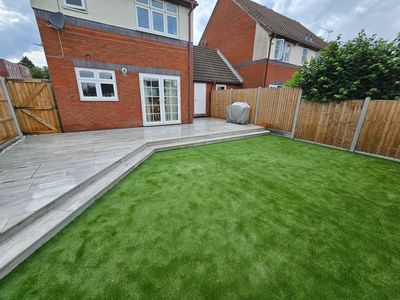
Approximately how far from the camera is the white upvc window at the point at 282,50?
1048 cm

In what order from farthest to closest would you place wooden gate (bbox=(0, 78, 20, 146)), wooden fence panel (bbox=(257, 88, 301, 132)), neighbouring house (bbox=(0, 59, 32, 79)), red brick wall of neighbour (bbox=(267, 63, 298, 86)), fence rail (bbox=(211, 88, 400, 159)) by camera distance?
neighbouring house (bbox=(0, 59, 32, 79)) < red brick wall of neighbour (bbox=(267, 63, 298, 86)) < wooden fence panel (bbox=(257, 88, 301, 132)) < fence rail (bbox=(211, 88, 400, 159)) < wooden gate (bbox=(0, 78, 20, 146))

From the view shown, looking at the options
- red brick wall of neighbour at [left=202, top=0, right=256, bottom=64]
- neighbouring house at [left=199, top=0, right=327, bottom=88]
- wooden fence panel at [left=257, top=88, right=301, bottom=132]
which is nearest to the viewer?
→ wooden fence panel at [left=257, top=88, right=301, bottom=132]

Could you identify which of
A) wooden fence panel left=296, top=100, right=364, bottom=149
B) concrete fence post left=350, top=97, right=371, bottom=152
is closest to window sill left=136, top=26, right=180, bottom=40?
wooden fence panel left=296, top=100, right=364, bottom=149

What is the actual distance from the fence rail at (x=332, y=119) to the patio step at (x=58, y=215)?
20.0 ft

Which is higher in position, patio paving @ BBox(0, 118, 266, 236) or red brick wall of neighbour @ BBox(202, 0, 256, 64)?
red brick wall of neighbour @ BBox(202, 0, 256, 64)

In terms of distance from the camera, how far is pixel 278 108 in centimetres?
731

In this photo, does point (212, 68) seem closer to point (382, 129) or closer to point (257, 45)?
point (257, 45)

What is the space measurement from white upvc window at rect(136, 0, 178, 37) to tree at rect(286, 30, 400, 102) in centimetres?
558

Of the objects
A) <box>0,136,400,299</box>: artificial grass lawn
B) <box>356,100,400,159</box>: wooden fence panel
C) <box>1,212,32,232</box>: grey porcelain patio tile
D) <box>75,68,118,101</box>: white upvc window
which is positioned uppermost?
<box>75,68,118,101</box>: white upvc window

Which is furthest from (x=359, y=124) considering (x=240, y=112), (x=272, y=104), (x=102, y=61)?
(x=102, y=61)

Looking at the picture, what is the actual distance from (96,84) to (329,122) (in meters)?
8.51

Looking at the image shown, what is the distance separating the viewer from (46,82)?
218 inches

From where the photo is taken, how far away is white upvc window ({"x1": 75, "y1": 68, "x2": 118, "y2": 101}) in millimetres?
5809

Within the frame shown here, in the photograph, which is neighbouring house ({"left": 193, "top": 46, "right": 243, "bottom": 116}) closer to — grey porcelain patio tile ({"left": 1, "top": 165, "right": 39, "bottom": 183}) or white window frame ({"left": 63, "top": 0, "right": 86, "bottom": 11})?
white window frame ({"left": 63, "top": 0, "right": 86, "bottom": 11})
